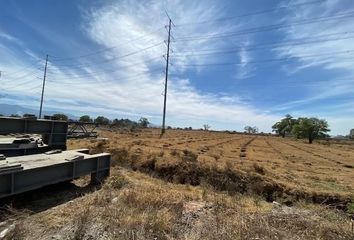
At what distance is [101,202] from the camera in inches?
316

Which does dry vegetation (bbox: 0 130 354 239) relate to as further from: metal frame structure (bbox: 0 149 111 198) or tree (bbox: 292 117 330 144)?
tree (bbox: 292 117 330 144)

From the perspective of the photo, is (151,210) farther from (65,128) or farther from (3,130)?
(65,128)

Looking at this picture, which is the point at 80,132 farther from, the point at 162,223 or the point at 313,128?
the point at 313,128

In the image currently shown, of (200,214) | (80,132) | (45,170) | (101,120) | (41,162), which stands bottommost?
(200,214)

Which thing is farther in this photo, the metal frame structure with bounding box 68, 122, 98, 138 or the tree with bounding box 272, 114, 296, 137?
the tree with bounding box 272, 114, 296, 137

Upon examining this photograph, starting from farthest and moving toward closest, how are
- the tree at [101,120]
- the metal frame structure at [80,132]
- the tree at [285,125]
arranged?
1. the tree at [285,125]
2. the tree at [101,120]
3. the metal frame structure at [80,132]

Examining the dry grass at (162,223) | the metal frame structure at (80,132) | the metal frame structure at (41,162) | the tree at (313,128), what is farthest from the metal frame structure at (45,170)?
the tree at (313,128)

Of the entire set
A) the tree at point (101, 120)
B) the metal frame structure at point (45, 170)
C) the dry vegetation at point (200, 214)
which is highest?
the tree at point (101, 120)

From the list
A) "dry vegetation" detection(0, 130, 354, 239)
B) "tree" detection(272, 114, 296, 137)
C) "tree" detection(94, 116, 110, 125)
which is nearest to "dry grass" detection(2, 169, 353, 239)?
"dry vegetation" detection(0, 130, 354, 239)

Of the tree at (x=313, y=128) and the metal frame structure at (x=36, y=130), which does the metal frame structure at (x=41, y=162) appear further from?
the tree at (x=313, y=128)

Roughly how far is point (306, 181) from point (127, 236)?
1085 centimetres

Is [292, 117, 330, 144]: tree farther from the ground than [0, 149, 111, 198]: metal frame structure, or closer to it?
farther from the ground

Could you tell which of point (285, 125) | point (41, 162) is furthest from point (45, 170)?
point (285, 125)

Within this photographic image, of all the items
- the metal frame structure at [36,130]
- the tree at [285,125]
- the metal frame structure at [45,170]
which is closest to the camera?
the metal frame structure at [45,170]
